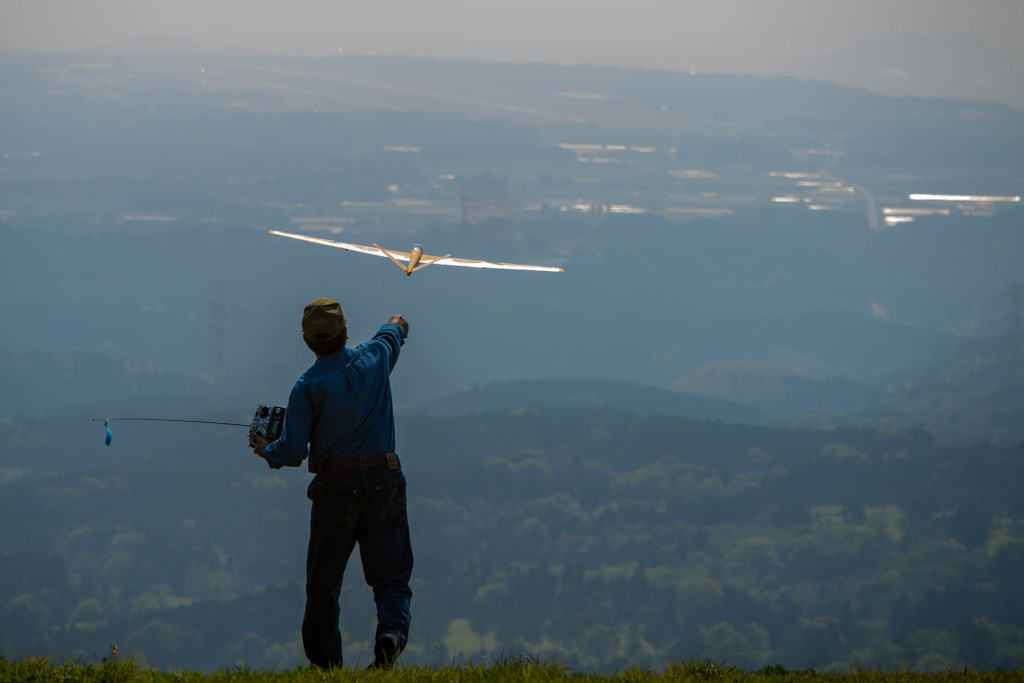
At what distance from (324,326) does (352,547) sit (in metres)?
2.10

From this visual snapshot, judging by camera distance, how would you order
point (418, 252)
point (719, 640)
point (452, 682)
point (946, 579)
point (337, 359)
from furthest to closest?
point (946, 579) < point (719, 640) < point (418, 252) < point (337, 359) < point (452, 682)

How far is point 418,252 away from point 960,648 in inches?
7630

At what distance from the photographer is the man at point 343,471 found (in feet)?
27.0

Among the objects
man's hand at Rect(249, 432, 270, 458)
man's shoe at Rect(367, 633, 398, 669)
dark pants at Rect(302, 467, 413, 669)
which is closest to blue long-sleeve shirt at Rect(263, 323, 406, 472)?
man's hand at Rect(249, 432, 270, 458)

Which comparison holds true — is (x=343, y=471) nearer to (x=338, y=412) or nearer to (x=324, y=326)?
(x=338, y=412)

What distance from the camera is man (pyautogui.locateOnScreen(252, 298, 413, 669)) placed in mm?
8219

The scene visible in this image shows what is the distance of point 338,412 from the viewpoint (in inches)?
326

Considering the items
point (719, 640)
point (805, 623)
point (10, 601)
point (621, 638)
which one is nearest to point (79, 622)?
point (10, 601)

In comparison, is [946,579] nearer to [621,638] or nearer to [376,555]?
A: [621,638]

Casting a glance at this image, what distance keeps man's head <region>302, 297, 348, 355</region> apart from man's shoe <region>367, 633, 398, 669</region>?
2.74m

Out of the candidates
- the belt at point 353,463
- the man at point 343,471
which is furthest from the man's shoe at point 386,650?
the belt at point 353,463

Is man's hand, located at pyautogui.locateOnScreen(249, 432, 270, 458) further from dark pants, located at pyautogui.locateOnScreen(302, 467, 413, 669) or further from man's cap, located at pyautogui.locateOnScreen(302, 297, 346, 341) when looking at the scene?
man's cap, located at pyautogui.locateOnScreen(302, 297, 346, 341)

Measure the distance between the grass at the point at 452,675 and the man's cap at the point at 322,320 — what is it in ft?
9.77

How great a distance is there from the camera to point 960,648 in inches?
6816
